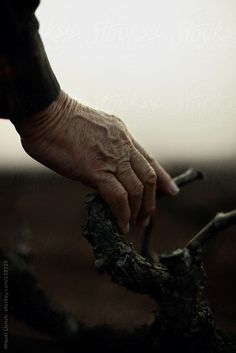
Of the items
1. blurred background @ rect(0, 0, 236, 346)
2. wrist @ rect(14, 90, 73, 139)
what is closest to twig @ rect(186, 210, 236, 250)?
blurred background @ rect(0, 0, 236, 346)

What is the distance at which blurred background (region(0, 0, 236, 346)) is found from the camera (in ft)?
3.58

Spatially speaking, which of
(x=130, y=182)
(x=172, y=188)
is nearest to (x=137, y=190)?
(x=130, y=182)

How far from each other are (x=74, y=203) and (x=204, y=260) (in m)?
0.34

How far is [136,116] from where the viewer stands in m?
1.11

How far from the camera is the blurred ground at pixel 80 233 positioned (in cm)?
108

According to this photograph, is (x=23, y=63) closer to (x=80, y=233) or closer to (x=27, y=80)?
(x=27, y=80)

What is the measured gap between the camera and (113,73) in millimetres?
1112

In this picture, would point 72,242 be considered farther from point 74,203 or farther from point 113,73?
point 113,73

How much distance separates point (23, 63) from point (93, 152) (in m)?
0.20

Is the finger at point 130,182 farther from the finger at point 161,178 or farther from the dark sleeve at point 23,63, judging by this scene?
the dark sleeve at point 23,63

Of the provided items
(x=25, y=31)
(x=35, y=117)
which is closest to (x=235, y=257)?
(x=35, y=117)

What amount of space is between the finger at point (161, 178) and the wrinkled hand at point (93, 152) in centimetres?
4

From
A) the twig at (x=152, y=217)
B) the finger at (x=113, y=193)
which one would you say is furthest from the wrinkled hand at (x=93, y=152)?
the twig at (x=152, y=217)

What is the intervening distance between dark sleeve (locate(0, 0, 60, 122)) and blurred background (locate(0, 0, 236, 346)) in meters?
0.32
